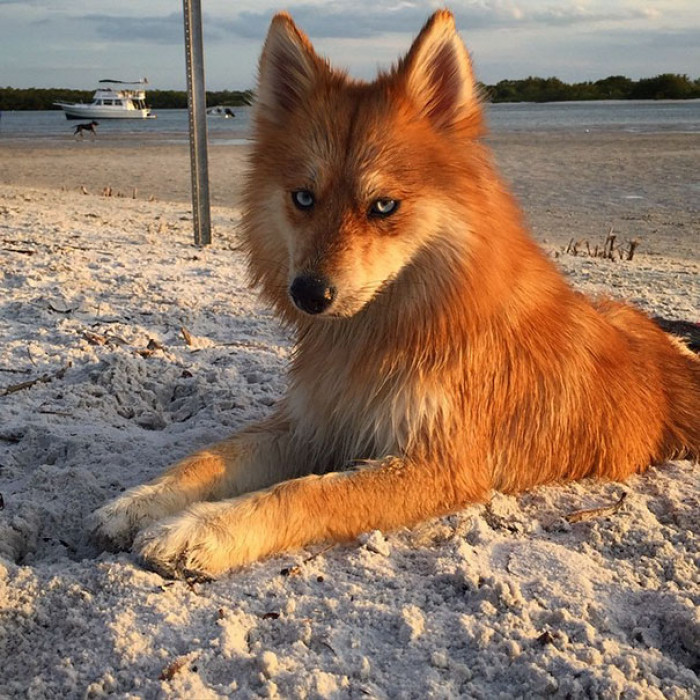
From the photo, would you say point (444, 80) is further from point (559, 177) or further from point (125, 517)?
point (559, 177)

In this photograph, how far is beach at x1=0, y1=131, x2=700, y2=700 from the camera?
74.6 inches

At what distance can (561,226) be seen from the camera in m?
10.5

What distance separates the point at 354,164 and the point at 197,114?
5.01 meters

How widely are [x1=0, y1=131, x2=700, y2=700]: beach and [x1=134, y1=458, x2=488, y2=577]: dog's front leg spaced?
5 cm

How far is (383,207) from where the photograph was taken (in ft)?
8.64

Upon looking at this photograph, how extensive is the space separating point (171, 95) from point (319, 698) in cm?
8675

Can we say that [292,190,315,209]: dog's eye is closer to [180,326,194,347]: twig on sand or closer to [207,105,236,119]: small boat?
[180,326,194,347]: twig on sand

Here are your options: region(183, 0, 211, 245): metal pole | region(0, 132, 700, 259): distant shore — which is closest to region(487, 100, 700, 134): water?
region(0, 132, 700, 259): distant shore

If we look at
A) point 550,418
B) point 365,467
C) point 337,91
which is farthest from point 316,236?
point 550,418

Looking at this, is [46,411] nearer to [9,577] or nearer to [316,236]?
[9,577]

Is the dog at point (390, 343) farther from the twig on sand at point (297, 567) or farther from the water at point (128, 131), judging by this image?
the water at point (128, 131)

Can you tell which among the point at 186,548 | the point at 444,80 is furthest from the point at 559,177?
the point at 186,548

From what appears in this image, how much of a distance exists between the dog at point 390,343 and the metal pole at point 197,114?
424cm

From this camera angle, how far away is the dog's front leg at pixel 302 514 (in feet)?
7.78
